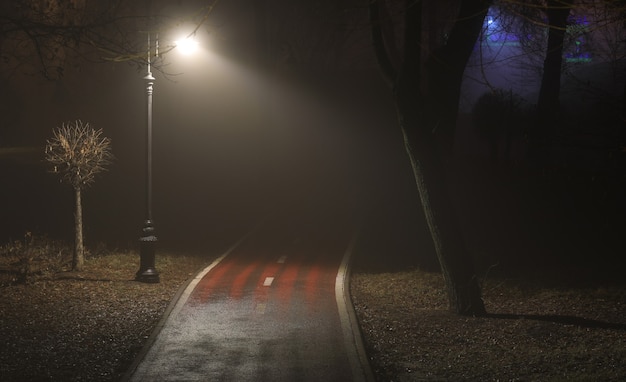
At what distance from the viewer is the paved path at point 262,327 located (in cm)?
930

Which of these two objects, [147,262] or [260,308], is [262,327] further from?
[147,262]

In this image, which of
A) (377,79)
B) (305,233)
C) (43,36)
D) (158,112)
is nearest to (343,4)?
(305,233)

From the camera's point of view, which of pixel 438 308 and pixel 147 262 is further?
pixel 147 262

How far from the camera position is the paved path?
9.30 metres

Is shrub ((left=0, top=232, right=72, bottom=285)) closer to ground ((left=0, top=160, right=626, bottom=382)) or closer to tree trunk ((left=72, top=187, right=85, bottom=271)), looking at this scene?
ground ((left=0, top=160, right=626, bottom=382))

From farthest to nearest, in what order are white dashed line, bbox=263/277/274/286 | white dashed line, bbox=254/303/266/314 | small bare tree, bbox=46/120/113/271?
1. small bare tree, bbox=46/120/113/271
2. white dashed line, bbox=263/277/274/286
3. white dashed line, bbox=254/303/266/314

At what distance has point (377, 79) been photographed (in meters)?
49.1

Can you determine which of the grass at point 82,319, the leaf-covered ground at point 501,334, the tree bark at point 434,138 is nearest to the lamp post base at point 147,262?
the grass at point 82,319

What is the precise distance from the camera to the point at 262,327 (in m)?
11.6

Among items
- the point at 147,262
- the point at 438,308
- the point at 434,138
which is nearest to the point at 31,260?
the point at 147,262

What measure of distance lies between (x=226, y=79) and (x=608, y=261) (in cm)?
2994

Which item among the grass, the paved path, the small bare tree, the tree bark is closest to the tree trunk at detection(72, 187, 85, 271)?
the small bare tree

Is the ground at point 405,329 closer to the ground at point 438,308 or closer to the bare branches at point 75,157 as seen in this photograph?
the ground at point 438,308

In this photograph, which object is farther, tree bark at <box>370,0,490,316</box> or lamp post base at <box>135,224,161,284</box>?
lamp post base at <box>135,224,161,284</box>
